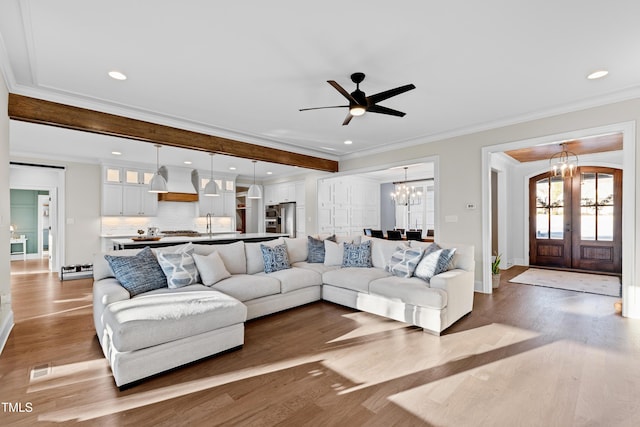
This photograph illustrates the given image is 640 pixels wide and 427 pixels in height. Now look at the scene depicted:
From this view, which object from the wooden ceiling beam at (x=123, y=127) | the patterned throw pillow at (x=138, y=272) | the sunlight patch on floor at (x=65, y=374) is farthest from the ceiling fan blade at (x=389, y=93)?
the sunlight patch on floor at (x=65, y=374)

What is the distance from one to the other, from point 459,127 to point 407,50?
8.94ft

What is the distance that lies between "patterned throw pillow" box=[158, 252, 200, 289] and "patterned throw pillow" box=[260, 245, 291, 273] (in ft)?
3.24

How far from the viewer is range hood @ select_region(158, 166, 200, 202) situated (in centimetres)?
762

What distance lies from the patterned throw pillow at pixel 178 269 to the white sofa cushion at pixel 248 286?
0.28 m

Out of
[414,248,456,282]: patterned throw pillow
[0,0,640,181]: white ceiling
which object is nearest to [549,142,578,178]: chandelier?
[0,0,640,181]: white ceiling

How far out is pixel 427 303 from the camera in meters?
3.15

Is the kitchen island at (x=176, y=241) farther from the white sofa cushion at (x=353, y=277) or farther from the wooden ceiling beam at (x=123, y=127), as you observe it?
the white sofa cushion at (x=353, y=277)

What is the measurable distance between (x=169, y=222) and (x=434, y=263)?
686 centimetres

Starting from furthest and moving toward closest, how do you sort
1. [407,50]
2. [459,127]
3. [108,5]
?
[459,127], [407,50], [108,5]

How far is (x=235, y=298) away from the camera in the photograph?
3.32 meters

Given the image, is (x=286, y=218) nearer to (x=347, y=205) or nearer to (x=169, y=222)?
(x=347, y=205)

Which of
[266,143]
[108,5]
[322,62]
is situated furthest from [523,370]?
[266,143]

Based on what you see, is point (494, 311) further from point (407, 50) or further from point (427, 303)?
point (407, 50)

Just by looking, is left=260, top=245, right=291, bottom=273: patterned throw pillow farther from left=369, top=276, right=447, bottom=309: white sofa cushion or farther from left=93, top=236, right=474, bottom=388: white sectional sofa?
left=369, top=276, right=447, bottom=309: white sofa cushion
